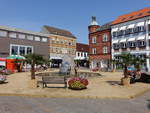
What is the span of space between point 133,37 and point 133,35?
50 cm

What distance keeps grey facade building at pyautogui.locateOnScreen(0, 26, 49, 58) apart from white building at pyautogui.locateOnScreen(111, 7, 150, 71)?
1935cm

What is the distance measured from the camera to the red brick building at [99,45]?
4175cm

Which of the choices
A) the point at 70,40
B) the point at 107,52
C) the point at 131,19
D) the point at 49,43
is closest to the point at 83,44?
the point at 70,40

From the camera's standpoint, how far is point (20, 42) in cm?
4328

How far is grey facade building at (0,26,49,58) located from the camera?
40031 mm

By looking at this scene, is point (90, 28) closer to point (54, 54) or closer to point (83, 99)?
point (54, 54)

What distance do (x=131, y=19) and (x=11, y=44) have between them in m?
31.6

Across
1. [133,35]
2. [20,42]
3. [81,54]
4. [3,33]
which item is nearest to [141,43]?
[133,35]

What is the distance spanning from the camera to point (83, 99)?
9078mm

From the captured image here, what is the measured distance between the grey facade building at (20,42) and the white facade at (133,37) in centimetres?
1921

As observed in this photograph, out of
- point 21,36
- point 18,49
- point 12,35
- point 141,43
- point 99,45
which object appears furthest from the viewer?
point 99,45

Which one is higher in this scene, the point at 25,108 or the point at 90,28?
the point at 90,28

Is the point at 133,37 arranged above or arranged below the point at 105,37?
Result: below

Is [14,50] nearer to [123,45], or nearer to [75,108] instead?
[123,45]
